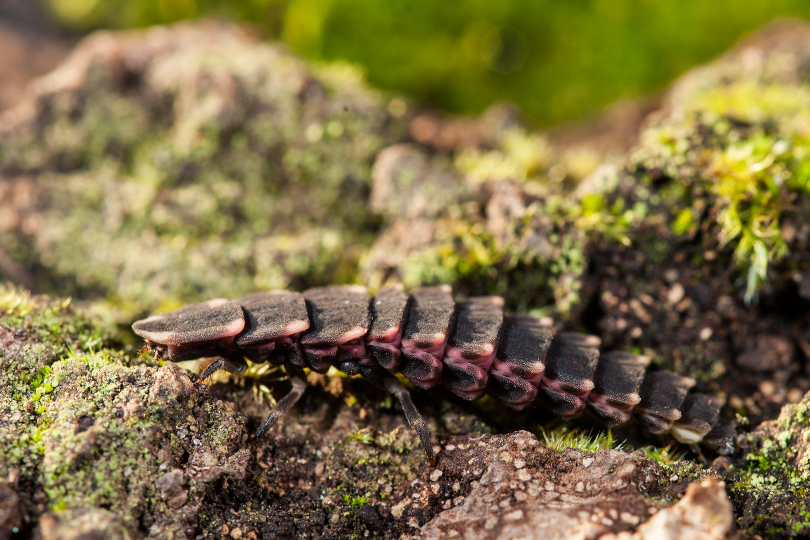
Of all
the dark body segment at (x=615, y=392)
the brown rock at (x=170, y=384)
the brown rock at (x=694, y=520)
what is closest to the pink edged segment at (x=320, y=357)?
the brown rock at (x=170, y=384)

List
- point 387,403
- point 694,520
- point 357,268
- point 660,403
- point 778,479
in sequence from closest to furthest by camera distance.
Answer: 1. point 694,520
2. point 778,479
3. point 660,403
4. point 387,403
5. point 357,268

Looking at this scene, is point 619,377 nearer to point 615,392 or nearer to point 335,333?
point 615,392

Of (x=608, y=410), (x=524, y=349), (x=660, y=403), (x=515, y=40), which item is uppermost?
(x=515, y=40)

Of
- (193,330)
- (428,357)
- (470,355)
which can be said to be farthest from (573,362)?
(193,330)

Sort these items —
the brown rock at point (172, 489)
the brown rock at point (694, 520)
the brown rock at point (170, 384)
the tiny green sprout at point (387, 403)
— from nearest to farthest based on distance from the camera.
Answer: the brown rock at point (694, 520) < the brown rock at point (172, 489) < the brown rock at point (170, 384) < the tiny green sprout at point (387, 403)

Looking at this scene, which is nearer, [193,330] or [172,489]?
[172,489]

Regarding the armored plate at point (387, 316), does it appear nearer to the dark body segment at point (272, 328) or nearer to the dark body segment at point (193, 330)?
the dark body segment at point (272, 328)
